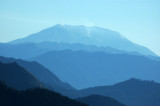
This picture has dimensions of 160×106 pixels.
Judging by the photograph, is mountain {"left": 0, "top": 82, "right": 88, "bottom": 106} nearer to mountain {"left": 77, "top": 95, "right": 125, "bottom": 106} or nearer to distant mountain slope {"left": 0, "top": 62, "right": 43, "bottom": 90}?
mountain {"left": 77, "top": 95, "right": 125, "bottom": 106}

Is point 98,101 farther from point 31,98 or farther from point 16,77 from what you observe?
point 31,98

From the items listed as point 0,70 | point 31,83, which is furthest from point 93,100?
point 0,70

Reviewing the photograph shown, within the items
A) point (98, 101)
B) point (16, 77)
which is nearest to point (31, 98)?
point (98, 101)

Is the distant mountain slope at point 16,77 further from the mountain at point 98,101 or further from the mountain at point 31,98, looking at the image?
the mountain at point 31,98

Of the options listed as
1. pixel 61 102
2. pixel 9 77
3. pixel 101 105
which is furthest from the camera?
pixel 9 77

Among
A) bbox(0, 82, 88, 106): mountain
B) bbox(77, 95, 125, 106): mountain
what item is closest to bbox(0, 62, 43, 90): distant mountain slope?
bbox(77, 95, 125, 106): mountain

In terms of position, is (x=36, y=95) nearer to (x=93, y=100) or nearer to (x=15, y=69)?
(x=93, y=100)
